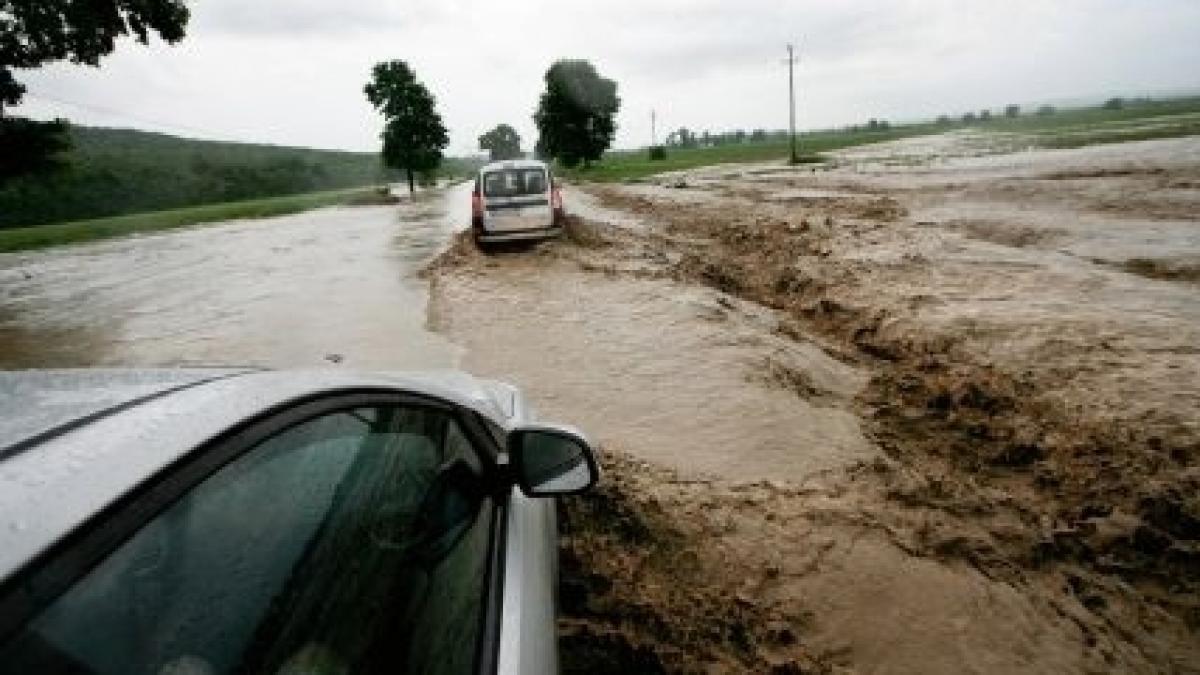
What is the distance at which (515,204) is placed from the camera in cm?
1656

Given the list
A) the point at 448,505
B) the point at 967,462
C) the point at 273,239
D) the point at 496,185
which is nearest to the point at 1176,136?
the point at 496,185

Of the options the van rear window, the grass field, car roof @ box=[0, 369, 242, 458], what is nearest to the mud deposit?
car roof @ box=[0, 369, 242, 458]

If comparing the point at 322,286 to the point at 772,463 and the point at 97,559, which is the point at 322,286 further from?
the point at 97,559

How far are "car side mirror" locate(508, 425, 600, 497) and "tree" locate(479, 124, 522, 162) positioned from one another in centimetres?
16330

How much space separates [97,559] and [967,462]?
5.57 m

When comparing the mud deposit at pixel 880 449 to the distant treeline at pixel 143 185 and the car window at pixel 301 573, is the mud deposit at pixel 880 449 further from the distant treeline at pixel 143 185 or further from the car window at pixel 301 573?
the distant treeline at pixel 143 185

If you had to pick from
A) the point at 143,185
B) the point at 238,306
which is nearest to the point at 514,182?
the point at 238,306

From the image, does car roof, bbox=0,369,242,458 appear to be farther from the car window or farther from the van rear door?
the van rear door

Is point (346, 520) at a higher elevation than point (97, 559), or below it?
below

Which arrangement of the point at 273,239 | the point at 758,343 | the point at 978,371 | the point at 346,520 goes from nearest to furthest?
1. the point at 346,520
2. the point at 978,371
3. the point at 758,343
4. the point at 273,239

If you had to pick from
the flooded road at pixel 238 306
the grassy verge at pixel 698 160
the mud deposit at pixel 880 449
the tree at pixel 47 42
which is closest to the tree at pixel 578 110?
the grassy verge at pixel 698 160

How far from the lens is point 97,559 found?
105cm

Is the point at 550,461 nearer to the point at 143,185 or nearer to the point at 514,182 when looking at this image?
the point at 514,182

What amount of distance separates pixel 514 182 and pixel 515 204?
525mm
